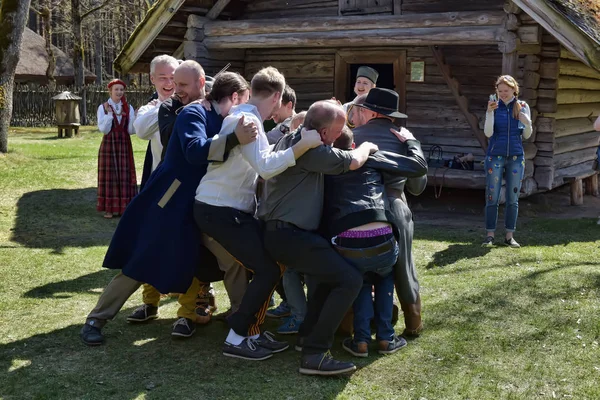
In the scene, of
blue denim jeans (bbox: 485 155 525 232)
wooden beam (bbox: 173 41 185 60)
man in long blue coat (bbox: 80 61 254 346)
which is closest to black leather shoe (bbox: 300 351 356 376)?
man in long blue coat (bbox: 80 61 254 346)

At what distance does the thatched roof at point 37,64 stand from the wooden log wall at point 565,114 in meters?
24.5

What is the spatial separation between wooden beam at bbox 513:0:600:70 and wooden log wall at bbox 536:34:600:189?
1558mm

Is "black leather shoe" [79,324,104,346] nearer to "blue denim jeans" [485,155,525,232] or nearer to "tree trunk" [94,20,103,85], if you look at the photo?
"blue denim jeans" [485,155,525,232]

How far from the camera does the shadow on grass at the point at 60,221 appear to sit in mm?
8633

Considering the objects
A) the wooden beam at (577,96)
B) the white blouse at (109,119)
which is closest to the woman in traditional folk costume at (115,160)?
the white blouse at (109,119)

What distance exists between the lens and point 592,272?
265 inches

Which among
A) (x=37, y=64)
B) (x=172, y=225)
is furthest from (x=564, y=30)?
(x=37, y=64)

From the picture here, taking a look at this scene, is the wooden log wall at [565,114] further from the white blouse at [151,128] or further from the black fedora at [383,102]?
the white blouse at [151,128]

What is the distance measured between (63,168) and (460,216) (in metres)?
7.28

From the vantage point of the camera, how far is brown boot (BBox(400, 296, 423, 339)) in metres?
5.12

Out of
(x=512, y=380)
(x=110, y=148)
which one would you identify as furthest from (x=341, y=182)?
(x=110, y=148)

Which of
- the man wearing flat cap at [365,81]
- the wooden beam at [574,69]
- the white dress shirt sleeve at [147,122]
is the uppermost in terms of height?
the wooden beam at [574,69]

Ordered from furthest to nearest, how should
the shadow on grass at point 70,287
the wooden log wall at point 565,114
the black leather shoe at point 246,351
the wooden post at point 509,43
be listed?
the wooden log wall at point 565,114 → the wooden post at point 509,43 → the shadow on grass at point 70,287 → the black leather shoe at point 246,351

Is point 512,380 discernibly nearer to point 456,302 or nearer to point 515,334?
point 515,334
